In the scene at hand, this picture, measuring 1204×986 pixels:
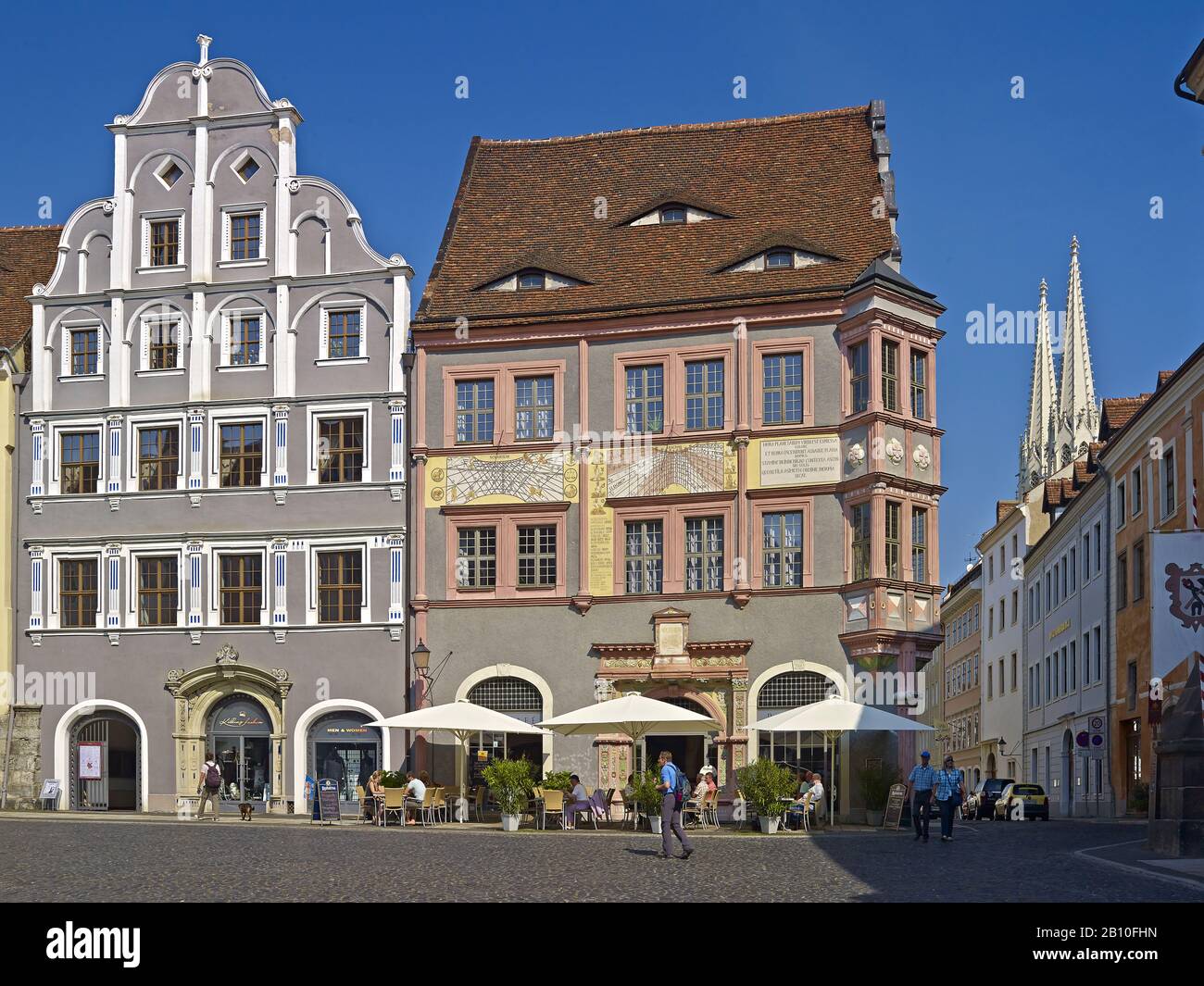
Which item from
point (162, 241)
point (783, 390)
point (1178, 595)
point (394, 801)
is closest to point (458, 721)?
point (394, 801)

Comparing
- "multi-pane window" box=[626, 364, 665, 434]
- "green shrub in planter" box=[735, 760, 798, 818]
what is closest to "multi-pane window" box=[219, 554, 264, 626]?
"multi-pane window" box=[626, 364, 665, 434]

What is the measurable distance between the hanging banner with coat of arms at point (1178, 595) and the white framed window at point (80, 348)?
2904 cm

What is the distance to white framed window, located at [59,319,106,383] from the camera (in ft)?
146

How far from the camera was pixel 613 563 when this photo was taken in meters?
40.8

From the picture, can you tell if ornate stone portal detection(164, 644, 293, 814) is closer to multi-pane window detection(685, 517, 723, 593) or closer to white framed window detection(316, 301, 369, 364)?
white framed window detection(316, 301, 369, 364)

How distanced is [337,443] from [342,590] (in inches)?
139

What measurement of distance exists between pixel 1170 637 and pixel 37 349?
3081 cm

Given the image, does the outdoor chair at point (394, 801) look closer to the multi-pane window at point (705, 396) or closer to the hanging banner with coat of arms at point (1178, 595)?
the multi-pane window at point (705, 396)

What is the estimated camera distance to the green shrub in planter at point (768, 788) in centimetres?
3331

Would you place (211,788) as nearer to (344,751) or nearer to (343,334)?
(344,751)

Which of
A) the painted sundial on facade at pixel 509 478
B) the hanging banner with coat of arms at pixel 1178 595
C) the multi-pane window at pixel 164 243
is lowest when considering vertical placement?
the hanging banner with coat of arms at pixel 1178 595

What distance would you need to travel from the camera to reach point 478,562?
41562 mm

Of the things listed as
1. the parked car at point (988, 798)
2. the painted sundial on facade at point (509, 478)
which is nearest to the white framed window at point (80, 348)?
the painted sundial on facade at point (509, 478)

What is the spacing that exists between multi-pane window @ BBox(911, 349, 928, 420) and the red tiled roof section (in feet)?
7.84
